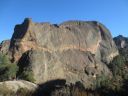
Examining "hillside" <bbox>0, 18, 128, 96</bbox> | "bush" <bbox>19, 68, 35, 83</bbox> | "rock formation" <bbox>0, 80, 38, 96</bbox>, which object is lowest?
"rock formation" <bbox>0, 80, 38, 96</bbox>

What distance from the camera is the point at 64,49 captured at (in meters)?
157

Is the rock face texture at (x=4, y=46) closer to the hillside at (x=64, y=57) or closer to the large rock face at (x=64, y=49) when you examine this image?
the hillside at (x=64, y=57)

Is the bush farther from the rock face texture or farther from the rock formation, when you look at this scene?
the rock face texture

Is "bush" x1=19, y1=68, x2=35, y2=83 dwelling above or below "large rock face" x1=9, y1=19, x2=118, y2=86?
below

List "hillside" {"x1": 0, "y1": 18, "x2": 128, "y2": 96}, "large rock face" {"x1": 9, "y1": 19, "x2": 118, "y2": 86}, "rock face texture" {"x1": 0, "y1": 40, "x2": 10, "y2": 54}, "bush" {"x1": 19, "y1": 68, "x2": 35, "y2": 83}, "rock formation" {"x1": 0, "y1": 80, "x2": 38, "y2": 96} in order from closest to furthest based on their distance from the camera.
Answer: "rock formation" {"x1": 0, "y1": 80, "x2": 38, "y2": 96} → "bush" {"x1": 19, "y1": 68, "x2": 35, "y2": 83} → "hillside" {"x1": 0, "y1": 18, "x2": 128, "y2": 96} → "large rock face" {"x1": 9, "y1": 19, "x2": 118, "y2": 86} → "rock face texture" {"x1": 0, "y1": 40, "x2": 10, "y2": 54}

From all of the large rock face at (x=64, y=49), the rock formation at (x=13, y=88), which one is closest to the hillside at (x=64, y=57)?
the large rock face at (x=64, y=49)

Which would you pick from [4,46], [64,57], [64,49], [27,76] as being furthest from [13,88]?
[64,49]

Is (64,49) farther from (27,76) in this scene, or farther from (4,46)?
(27,76)

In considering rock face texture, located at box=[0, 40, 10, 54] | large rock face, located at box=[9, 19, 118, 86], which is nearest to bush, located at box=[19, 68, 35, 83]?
large rock face, located at box=[9, 19, 118, 86]

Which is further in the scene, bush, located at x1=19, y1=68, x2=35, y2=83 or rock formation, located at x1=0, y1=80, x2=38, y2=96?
bush, located at x1=19, y1=68, x2=35, y2=83

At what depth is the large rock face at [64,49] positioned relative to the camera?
13425 centimetres

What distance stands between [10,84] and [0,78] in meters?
27.1

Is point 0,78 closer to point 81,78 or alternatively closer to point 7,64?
point 7,64

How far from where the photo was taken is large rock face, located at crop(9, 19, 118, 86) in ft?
440
